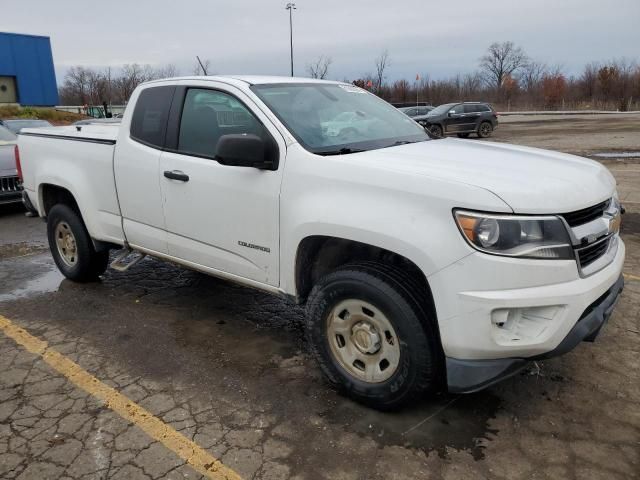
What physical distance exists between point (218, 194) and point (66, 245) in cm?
263

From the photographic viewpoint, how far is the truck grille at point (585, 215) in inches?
107

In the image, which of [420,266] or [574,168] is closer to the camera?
[420,266]

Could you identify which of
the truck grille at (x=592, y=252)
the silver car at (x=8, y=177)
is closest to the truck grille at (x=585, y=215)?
the truck grille at (x=592, y=252)

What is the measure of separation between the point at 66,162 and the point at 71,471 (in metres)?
3.14

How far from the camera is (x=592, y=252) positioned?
285 cm

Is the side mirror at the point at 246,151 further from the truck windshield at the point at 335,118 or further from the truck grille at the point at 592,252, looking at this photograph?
the truck grille at the point at 592,252

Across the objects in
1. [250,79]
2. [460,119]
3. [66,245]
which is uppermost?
[250,79]

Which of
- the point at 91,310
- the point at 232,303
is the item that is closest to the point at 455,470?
the point at 232,303

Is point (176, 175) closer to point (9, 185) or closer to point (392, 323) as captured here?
point (392, 323)

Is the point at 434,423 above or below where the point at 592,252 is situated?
below

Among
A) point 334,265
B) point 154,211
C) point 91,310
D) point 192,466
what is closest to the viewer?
point 192,466

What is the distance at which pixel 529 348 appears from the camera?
2.62m

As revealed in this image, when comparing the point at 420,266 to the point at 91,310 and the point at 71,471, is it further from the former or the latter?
the point at 91,310

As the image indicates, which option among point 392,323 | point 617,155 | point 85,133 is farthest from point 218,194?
point 617,155
